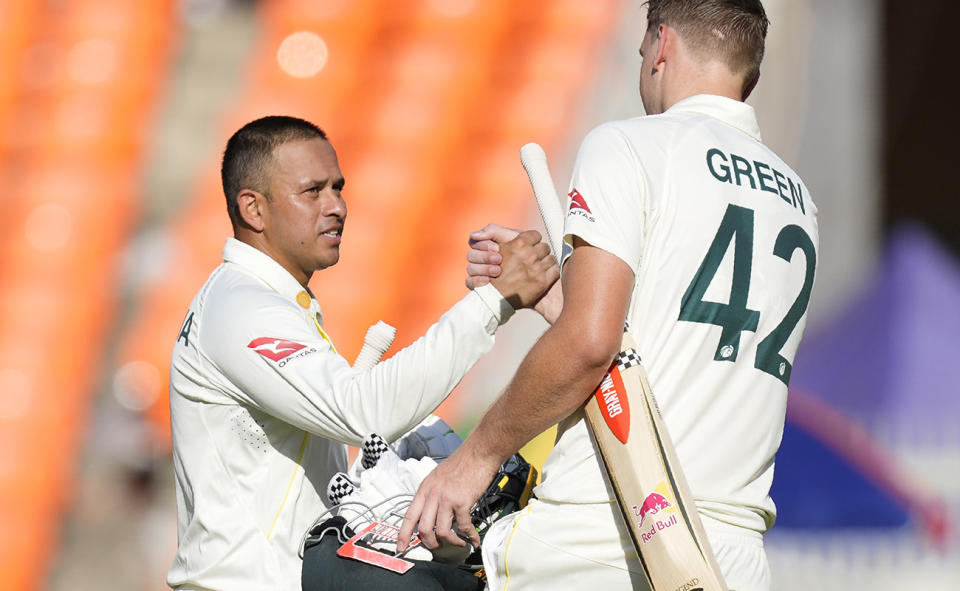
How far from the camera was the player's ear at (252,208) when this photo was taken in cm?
275

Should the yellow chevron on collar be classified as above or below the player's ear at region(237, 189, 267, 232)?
below

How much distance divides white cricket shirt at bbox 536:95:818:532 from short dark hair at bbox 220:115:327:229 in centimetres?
100

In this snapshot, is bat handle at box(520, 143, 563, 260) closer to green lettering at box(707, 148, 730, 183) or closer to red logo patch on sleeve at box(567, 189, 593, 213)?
red logo patch on sleeve at box(567, 189, 593, 213)

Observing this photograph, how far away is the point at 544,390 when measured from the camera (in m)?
1.93

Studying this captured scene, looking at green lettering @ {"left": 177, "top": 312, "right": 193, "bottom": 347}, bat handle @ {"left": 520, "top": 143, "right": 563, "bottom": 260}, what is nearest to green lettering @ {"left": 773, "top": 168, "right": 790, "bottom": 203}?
bat handle @ {"left": 520, "top": 143, "right": 563, "bottom": 260}

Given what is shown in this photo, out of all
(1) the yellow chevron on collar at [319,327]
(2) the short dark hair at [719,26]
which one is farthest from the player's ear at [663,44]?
(1) the yellow chevron on collar at [319,327]

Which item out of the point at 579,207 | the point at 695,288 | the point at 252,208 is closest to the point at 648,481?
the point at 695,288

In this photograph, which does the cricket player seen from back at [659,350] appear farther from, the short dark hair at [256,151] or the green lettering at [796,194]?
the short dark hair at [256,151]

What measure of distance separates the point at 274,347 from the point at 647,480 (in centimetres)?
88

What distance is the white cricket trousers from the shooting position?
196cm

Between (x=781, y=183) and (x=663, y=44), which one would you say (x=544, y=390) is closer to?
(x=781, y=183)

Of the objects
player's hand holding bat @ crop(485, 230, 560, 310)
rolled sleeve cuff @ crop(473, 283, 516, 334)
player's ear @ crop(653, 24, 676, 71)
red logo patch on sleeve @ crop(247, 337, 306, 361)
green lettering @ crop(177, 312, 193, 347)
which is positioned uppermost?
player's ear @ crop(653, 24, 676, 71)

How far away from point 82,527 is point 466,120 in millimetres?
3607

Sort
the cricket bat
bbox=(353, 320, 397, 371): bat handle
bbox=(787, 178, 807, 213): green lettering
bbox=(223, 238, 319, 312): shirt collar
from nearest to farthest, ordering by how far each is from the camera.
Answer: the cricket bat → bbox=(787, 178, 807, 213): green lettering → bbox=(353, 320, 397, 371): bat handle → bbox=(223, 238, 319, 312): shirt collar
